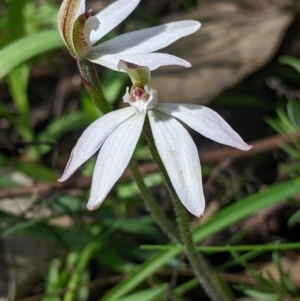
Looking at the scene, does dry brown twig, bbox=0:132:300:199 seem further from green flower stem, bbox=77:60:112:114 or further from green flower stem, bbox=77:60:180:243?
green flower stem, bbox=77:60:112:114

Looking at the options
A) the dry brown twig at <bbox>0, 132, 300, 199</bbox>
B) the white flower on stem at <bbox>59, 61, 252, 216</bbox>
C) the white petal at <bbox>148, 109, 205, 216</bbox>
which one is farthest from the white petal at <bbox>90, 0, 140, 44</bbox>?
the dry brown twig at <bbox>0, 132, 300, 199</bbox>

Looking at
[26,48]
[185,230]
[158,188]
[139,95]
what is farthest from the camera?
[158,188]

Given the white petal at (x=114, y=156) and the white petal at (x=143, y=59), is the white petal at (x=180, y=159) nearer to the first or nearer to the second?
the white petal at (x=114, y=156)

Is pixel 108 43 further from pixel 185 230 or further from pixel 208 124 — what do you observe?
pixel 185 230

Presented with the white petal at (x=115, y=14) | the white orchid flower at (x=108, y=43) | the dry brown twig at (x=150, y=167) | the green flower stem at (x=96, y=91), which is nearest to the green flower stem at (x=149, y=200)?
the green flower stem at (x=96, y=91)

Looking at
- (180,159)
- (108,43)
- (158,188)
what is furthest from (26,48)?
(180,159)

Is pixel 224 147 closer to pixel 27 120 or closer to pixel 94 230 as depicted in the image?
pixel 94 230
